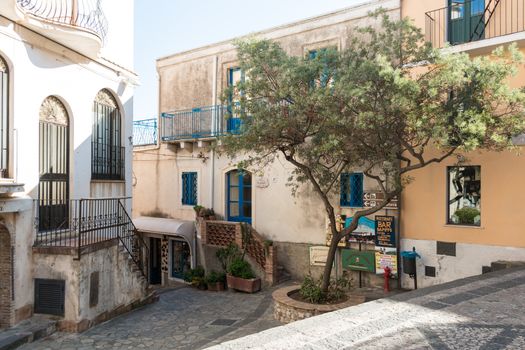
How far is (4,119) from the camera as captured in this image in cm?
853

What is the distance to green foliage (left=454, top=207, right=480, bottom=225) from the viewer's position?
10461 millimetres

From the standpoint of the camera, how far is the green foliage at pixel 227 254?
13.8 meters

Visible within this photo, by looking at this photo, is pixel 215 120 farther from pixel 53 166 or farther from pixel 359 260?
pixel 359 260

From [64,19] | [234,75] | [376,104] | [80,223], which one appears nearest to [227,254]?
[80,223]

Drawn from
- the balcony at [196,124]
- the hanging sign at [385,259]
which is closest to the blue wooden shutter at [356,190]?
the hanging sign at [385,259]

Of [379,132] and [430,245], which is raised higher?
[379,132]

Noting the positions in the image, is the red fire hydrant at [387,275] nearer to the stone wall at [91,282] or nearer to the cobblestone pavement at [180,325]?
the cobblestone pavement at [180,325]

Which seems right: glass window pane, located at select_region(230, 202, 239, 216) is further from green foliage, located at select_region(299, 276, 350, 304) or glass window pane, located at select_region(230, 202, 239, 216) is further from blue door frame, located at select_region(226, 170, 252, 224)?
green foliage, located at select_region(299, 276, 350, 304)

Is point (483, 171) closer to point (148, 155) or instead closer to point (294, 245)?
point (294, 245)

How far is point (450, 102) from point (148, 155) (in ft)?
42.0

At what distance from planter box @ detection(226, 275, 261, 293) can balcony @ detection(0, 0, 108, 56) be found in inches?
306

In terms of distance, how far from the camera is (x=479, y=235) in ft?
33.5

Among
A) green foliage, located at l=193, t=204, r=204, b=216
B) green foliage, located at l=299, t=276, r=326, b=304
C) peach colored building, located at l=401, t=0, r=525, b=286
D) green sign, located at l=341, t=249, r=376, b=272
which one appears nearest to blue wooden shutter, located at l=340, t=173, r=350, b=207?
green sign, located at l=341, t=249, r=376, b=272

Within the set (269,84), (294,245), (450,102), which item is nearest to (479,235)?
(450,102)
